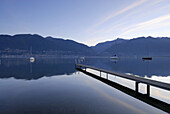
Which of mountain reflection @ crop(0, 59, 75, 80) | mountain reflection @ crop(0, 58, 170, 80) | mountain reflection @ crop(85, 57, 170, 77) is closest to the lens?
mountain reflection @ crop(0, 59, 75, 80)

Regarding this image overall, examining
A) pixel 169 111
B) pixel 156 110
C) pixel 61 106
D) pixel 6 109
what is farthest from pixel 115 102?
pixel 6 109

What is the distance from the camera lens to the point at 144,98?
7.44 meters

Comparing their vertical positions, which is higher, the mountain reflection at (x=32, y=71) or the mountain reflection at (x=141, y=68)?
the mountain reflection at (x=32, y=71)

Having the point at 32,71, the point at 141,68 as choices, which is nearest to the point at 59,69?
the point at 32,71

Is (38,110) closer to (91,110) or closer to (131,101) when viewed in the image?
(91,110)

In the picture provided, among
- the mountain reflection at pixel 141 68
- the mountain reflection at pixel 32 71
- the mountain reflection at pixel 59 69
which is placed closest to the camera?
the mountain reflection at pixel 32 71

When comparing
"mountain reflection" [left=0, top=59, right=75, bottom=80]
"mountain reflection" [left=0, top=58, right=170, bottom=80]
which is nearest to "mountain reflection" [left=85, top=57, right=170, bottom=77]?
"mountain reflection" [left=0, top=58, right=170, bottom=80]

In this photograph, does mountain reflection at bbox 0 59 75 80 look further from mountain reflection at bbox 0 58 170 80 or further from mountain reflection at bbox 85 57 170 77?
mountain reflection at bbox 85 57 170 77

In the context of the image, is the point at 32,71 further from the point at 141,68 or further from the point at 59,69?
the point at 141,68

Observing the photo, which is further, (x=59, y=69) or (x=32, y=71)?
(x=59, y=69)

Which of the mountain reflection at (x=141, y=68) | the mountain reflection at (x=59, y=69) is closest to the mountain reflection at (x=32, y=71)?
the mountain reflection at (x=59, y=69)

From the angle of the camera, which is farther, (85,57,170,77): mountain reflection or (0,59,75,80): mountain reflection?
(85,57,170,77): mountain reflection

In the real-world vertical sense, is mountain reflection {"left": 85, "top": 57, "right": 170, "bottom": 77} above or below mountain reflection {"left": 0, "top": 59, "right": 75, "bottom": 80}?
below

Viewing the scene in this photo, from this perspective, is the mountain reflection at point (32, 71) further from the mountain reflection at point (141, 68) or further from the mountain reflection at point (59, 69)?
the mountain reflection at point (141, 68)
